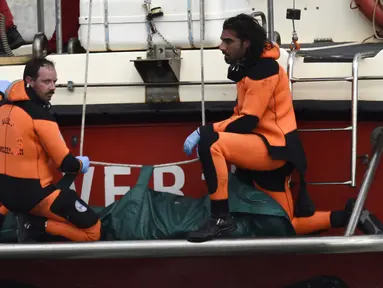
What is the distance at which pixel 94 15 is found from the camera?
397 cm

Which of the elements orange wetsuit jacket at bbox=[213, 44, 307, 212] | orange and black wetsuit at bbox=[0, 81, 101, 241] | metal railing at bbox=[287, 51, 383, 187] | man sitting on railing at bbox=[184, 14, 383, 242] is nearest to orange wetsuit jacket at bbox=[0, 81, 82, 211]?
orange and black wetsuit at bbox=[0, 81, 101, 241]

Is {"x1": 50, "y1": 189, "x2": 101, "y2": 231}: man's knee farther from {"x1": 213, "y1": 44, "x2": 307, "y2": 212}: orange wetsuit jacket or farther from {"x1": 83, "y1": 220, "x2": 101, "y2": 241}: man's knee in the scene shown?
{"x1": 213, "y1": 44, "x2": 307, "y2": 212}: orange wetsuit jacket

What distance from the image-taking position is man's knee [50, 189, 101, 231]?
354 centimetres

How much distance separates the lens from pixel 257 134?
140 inches

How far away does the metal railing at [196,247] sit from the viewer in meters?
3.36

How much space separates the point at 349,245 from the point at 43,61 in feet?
4.98

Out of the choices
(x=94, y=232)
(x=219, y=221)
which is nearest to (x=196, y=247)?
(x=219, y=221)

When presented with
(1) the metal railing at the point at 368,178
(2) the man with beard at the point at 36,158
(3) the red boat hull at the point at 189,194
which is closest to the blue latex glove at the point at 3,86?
(2) the man with beard at the point at 36,158

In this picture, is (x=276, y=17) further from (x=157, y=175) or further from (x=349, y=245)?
(x=349, y=245)

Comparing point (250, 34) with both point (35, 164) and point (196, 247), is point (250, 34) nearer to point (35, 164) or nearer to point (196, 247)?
point (196, 247)

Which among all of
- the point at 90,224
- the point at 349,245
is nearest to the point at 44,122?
the point at 90,224

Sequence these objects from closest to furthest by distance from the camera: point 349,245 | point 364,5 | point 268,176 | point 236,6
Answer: point 349,245
point 268,176
point 236,6
point 364,5

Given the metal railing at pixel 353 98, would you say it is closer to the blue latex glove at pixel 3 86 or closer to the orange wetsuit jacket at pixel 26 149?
the orange wetsuit jacket at pixel 26 149

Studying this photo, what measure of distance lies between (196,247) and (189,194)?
57 cm
